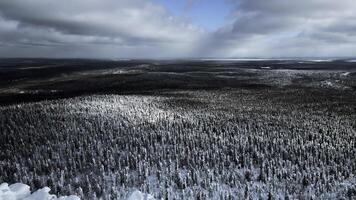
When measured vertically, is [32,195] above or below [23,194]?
above

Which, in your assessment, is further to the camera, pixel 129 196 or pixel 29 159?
pixel 29 159

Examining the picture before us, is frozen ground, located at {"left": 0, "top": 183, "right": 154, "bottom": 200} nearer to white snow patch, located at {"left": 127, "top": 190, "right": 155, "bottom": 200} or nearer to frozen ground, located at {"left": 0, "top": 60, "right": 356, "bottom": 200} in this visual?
white snow patch, located at {"left": 127, "top": 190, "right": 155, "bottom": 200}

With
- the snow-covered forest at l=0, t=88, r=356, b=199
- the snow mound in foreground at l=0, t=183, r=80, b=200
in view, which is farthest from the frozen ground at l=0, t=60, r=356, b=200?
the snow mound in foreground at l=0, t=183, r=80, b=200

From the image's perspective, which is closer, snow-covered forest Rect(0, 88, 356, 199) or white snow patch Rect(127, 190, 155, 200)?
white snow patch Rect(127, 190, 155, 200)

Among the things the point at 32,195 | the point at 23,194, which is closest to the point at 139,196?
the point at 32,195

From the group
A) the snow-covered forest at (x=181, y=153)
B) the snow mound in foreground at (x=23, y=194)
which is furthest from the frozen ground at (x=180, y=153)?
the snow mound in foreground at (x=23, y=194)

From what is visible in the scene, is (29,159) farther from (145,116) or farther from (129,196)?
(145,116)

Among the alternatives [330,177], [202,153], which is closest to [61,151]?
[202,153]

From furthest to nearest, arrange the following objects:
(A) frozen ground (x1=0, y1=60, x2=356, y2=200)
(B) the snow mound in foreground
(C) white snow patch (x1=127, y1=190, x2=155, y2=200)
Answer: (A) frozen ground (x1=0, y1=60, x2=356, y2=200) → (C) white snow patch (x1=127, y1=190, x2=155, y2=200) → (B) the snow mound in foreground

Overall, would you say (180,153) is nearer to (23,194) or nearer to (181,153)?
(181,153)
